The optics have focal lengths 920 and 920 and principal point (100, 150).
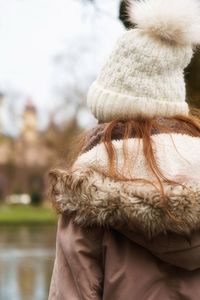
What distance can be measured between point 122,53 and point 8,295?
8.34 meters

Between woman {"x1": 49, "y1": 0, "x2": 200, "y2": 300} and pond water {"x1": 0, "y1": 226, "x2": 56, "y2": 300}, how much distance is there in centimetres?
786

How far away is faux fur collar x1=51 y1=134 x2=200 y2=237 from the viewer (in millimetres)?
2699

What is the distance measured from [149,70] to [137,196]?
0.48 m

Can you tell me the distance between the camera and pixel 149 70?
118 inches

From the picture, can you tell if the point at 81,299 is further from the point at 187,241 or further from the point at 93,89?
the point at 93,89

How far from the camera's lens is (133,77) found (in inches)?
118

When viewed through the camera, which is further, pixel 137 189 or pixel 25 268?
pixel 25 268

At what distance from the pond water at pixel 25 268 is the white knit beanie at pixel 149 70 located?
7817 millimetres

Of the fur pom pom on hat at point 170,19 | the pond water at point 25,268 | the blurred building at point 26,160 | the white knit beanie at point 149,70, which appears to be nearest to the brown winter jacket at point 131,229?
the white knit beanie at point 149,70

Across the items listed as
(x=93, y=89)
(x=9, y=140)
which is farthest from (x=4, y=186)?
(x=93, y=89)

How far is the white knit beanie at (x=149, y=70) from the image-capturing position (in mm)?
2986

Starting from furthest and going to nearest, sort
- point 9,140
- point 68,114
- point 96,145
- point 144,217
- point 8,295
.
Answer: point 9,140 < point 68,114 < point 8,295 < point 96,145 < point 144,217

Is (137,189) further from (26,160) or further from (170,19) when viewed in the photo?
(26,160)

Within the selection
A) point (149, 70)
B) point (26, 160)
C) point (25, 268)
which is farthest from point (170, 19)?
point (26, 160)
